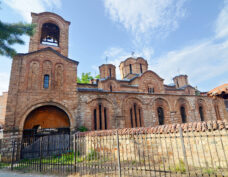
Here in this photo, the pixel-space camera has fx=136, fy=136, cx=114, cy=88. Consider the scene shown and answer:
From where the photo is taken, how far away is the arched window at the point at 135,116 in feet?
42.8

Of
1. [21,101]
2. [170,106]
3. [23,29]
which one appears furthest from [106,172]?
[170,106]

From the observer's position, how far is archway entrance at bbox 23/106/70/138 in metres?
9.59

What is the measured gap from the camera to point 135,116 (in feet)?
43.8

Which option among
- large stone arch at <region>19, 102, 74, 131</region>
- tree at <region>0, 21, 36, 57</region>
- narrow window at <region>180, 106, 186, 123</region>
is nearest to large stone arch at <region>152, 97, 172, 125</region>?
narrow window at <region>180, 106, 186, 123</region>

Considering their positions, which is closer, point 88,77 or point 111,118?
point 111,118

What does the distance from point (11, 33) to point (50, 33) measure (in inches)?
266

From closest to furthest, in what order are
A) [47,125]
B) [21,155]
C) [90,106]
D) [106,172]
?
[106,172] → [21,155] → [47,125] → [90,106]

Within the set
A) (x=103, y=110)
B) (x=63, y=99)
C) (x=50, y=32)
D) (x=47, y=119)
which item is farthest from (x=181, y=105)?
(x=50, y=32)

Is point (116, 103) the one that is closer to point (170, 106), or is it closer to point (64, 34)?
point (170, 106)

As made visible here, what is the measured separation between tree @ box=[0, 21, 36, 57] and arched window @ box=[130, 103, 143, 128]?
1014 cm

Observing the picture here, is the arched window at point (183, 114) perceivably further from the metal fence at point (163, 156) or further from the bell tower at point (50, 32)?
the bell tower at point (50, 32)

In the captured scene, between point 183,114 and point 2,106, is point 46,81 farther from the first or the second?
point 2,106

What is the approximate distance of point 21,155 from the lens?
834cm

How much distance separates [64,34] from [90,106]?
7204 mm
